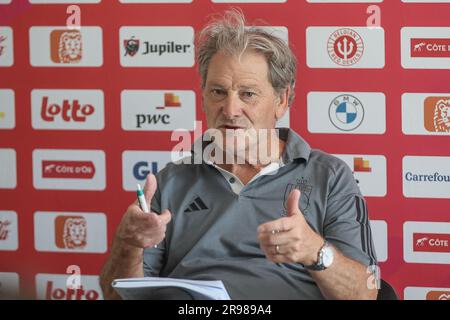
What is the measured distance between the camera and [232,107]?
2.12 metres

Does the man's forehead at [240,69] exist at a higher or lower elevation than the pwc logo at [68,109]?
higher

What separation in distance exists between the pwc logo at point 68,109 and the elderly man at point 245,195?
69cm

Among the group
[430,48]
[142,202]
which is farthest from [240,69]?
[430,48]

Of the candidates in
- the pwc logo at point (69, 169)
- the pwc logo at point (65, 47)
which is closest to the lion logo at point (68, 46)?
the pwc logo at point (65, 47)

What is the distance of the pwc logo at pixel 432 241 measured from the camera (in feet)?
→ 8.47

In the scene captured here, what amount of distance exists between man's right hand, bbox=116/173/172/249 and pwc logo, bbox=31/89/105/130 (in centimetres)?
95

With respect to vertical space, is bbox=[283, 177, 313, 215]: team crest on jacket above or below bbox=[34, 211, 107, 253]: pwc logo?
above

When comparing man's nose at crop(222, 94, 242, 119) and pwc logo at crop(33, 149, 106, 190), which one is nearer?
man's nose at crop(222, 94, 242, 119)

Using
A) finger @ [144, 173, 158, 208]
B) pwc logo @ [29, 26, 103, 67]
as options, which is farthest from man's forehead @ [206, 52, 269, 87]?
pwc logo @ [29, 26, 103, 67]

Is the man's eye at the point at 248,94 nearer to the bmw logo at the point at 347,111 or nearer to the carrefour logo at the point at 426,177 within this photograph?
the bmw logo at the point at 347,111

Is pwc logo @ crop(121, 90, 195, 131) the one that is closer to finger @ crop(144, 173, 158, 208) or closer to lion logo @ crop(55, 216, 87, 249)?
lion logo @ crop(55, 216, 87, 249)

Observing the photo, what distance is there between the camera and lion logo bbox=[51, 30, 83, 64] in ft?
9.19

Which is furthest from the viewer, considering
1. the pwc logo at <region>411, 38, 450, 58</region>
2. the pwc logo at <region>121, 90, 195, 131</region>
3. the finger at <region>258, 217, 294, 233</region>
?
the pwc logo at <region>121, 90, 195, 131</region>
